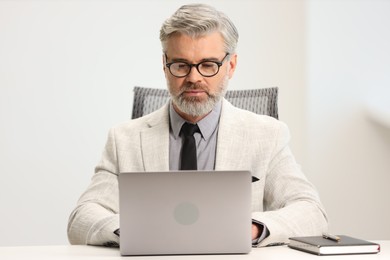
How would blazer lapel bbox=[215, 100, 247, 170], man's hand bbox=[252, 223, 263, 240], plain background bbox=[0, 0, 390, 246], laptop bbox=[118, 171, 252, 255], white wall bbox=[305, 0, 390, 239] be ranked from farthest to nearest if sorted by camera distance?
1. plain background bbox=[0, 0, 390, 246]
2. white wall bbox=[305, 0, 390, 239]
3. blazer lapel bbox=[215, 100, 247, 170]
4. man's hand bbox=[252, 223, 263, 240]
5. laptop bbox=[118, 171, 252, 255]

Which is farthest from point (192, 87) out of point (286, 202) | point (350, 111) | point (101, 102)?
point (350, 111)

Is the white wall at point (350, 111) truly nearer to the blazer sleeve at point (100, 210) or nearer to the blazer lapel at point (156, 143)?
the blazer lapel at point (156, 143)

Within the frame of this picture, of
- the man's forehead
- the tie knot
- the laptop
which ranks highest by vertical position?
the man's forehead

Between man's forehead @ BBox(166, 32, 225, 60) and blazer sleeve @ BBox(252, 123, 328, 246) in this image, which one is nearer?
blazer sleeve @ BBox(252, 123, 328, 246)

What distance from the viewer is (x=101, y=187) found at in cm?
231

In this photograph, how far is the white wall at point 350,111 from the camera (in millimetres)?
3734

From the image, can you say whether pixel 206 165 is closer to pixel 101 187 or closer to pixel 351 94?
pixel 101 187

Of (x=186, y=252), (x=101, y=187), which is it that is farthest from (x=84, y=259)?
(x=101, y=187)

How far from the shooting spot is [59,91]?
3.89 meters

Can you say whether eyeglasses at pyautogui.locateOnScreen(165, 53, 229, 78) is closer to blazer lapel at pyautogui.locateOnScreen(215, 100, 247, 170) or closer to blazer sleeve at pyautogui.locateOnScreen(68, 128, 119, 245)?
blazer lapel at pyautogui.locateOnScreen(215, 100, 247, 170)

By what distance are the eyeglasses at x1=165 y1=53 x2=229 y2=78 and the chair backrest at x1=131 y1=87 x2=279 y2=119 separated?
43cm

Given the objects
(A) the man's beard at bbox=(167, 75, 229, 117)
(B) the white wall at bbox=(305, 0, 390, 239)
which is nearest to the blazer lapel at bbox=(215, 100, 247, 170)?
(A) the man's beard at bbox=(167, 75, 229, 117)

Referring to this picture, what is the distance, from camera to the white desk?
5.44 feet

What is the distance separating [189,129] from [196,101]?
0.16 meters
